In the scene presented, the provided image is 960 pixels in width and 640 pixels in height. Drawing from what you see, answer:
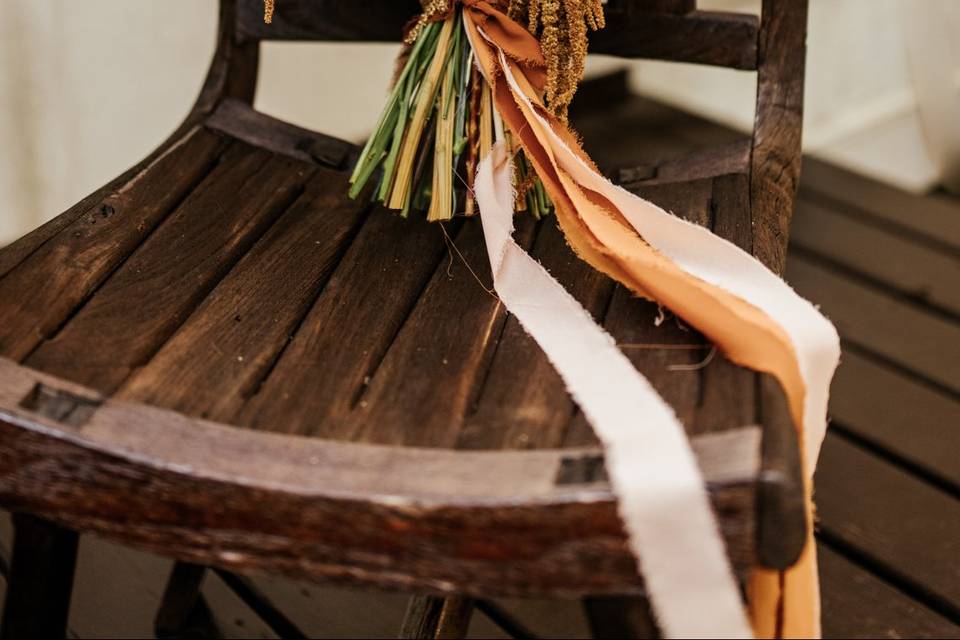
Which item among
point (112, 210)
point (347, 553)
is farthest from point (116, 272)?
point (347, 553)

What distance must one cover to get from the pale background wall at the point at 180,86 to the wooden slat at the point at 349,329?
2.28ft

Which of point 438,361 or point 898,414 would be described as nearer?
point 438,361

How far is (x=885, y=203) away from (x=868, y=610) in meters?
0.97

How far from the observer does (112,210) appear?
82 centimetres

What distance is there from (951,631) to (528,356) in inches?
23.6

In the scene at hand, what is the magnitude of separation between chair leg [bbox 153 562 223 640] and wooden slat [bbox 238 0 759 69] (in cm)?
51

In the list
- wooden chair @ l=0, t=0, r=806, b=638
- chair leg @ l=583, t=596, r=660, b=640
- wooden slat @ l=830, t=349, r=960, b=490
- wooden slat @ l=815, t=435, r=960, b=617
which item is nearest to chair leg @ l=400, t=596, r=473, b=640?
wooden chair @ l=0, t=0, r=806, b=638

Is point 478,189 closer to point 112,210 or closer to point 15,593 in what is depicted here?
point 112,210

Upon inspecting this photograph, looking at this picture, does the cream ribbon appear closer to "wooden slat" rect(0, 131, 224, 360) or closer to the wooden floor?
"wooden slat" rect(0, 131, 224, 360)

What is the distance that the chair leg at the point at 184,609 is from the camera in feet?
3.26

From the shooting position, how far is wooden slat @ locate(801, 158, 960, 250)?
174 cm

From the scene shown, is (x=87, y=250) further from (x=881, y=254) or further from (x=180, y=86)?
(x=881, y=254)

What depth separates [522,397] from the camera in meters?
0.63

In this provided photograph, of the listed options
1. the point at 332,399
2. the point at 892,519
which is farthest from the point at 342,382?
the point at 892,519
